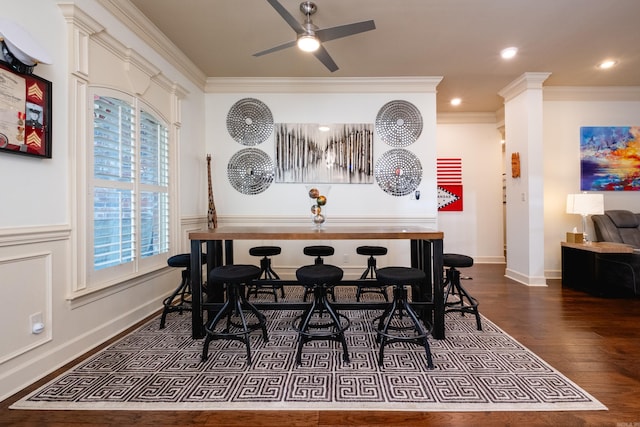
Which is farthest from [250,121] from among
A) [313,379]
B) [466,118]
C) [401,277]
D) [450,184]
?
[466,118]

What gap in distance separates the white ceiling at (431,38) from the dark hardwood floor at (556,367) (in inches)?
116

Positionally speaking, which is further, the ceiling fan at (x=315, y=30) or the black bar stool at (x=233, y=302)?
the ceiling fan at (x=315, y=30)

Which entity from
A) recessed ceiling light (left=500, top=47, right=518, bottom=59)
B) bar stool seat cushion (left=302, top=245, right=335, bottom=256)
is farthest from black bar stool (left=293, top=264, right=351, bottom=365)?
recessed ceiling light (left=500, top=47, right=518, bottom=59)

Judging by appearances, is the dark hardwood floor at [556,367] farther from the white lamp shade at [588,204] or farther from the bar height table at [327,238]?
the white lamp shade at [588,204]

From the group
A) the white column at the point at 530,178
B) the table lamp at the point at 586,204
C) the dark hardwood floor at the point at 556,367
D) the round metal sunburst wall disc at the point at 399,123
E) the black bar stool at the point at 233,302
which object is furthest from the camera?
the round metal sunburst wall disc at the point at 399,123

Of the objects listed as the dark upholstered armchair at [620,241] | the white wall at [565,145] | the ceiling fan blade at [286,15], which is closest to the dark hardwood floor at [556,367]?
the dark upholstered armchair at [620,241]

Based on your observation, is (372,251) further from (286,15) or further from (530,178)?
(530,178)

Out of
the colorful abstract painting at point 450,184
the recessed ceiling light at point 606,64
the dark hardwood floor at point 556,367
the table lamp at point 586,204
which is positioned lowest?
the dark hardwood floor at point 556,367

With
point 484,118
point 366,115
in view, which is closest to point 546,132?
point 484,118

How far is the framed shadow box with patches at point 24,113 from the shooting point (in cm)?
170

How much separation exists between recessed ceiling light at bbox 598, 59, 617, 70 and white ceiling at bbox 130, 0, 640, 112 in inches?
3.7

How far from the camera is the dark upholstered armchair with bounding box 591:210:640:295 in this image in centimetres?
347

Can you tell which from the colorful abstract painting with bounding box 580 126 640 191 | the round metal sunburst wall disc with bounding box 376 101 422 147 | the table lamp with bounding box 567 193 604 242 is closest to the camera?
the table lamp with bounding box 567 193 604 242

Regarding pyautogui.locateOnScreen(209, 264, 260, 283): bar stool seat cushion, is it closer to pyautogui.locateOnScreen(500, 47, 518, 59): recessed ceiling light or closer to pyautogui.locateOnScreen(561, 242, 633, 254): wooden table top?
pyautogui.locateOnScreen(500, 47, 518, 59): recessed ceiling light
